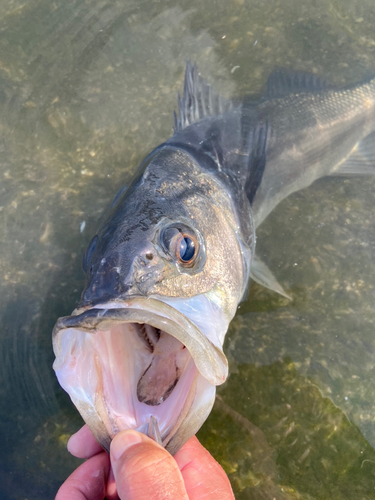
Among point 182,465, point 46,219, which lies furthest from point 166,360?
point 46,219

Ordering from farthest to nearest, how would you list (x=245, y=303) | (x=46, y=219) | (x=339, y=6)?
(x=339, y=6), (x=46, y=219), (x=245, y=303)

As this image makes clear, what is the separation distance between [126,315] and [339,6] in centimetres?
479

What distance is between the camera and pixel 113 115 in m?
4.03

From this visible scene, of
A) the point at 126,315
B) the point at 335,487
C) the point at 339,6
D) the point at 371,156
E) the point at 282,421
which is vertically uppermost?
the point at 126,315

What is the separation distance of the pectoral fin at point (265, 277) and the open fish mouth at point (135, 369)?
120cm

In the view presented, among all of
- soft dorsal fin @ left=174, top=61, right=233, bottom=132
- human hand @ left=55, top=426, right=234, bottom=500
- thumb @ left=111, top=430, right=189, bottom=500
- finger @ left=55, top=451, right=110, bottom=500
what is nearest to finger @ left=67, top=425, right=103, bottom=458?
human hand @ left=55, top=426, right=234, bottom=500

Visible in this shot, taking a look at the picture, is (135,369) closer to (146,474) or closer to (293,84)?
(146,474)

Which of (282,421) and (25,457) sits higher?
(25,457)

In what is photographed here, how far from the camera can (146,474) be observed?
60.2 inches

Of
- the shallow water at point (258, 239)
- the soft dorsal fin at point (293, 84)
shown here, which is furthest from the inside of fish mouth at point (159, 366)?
the soft dorsal fin at point (293, 84)

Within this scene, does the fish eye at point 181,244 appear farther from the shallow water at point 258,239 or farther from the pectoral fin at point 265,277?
the shallow water at point 258,239

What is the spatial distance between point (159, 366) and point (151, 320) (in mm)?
641

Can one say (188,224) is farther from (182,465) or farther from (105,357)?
(182,465)

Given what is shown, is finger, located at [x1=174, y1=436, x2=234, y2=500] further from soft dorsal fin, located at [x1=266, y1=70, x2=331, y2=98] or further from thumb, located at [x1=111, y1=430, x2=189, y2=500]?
soft dorsal fin, located at [x1=266, y1=70, x2=331, y2=98]
